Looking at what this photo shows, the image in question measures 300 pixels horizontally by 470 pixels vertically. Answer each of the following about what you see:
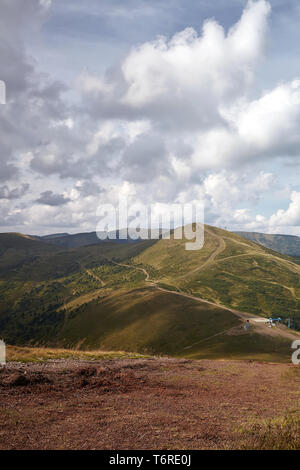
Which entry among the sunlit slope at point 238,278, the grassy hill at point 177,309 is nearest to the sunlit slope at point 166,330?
the grassy hill at point 177,309

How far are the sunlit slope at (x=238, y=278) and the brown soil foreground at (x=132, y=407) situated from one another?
8540cm

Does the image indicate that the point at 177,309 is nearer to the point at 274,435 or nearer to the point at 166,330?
the point at 166,330

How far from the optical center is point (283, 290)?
121750 mm

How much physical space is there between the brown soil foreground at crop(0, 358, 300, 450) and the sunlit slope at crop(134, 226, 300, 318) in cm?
8540

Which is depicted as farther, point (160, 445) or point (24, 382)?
point (24, 382)

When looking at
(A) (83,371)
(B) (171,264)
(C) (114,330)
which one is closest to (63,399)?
(A) (83,371)

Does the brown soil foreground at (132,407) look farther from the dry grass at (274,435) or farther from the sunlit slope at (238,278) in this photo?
the sunlit slope at (238,278)

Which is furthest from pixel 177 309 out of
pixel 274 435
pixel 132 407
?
pixel 274 435

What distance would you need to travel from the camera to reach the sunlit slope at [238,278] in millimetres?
106269

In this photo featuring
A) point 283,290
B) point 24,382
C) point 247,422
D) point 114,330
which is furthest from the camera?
point 283,290

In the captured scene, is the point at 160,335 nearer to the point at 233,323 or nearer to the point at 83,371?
the point at 233,323

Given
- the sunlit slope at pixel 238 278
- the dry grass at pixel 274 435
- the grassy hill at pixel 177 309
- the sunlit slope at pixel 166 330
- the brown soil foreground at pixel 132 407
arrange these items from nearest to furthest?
the dry grass at pixel 274 435
the brown soil foreground at pixel 132 407
the sunlit slope at pixel 166 330
the grassy hill at pixel 177 309
the sunlit slope at pixel 238 278

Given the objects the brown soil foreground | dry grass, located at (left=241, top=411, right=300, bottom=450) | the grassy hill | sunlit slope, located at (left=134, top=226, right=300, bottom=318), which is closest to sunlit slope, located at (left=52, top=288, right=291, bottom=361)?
the grassy hill

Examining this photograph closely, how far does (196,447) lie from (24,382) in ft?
37.5
